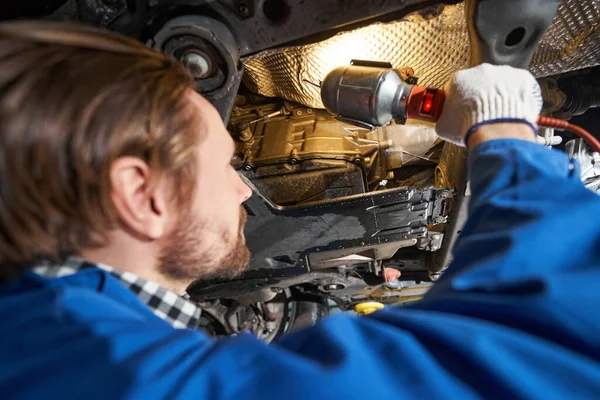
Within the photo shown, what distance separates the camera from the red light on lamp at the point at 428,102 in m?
0.99

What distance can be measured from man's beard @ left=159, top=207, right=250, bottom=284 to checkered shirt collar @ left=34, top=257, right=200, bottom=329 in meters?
0.07

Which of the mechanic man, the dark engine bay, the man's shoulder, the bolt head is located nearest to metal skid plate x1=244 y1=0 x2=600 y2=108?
the dark engine bay

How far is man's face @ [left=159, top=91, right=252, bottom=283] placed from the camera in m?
0.89

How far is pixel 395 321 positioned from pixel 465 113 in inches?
19.3

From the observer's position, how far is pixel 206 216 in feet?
3.00

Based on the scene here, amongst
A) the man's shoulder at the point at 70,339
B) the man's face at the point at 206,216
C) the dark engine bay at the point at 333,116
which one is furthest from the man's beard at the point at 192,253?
the dark engine bay at the point at 333,116

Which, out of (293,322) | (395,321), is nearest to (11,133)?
(395,321)

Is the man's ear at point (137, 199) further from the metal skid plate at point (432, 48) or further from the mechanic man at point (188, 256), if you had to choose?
the metal skid plate at point (432, 48)

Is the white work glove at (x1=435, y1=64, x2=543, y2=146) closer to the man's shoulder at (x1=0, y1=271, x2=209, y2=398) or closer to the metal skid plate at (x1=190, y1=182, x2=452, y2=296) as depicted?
the metal skid plate at (x1=190, y1=182, x2=452, y2=296)

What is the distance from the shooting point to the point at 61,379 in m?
0.53

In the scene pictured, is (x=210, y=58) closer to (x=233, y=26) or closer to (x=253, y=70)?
(x=233, y=26)

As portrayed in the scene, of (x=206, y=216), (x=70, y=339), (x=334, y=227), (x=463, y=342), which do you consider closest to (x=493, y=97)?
(x=463, y=342)

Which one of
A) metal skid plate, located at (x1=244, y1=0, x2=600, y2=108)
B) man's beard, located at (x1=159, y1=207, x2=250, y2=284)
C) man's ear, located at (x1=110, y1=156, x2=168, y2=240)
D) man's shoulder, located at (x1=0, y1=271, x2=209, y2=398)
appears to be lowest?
man's shoulder, located at (x1=0, y1=271, x2=209, y2=398)

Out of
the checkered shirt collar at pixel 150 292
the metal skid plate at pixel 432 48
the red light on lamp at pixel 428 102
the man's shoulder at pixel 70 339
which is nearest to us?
the man's shoulder at pixel 70 339
